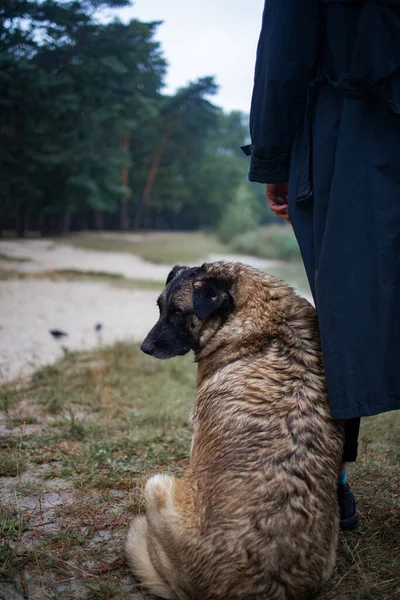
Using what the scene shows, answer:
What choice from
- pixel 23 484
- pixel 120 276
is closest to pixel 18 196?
pixel 120 276

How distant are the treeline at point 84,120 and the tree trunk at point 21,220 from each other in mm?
15

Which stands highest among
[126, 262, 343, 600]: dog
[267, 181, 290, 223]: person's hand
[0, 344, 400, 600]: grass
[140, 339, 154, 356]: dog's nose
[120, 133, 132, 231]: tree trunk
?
[120, 133, 132, 231]: tree trunk

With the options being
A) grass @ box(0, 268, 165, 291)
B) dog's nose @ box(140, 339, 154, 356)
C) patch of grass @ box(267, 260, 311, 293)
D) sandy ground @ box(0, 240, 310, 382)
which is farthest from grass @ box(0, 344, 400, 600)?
patch of grass @ box(267, 260, 311, 293)

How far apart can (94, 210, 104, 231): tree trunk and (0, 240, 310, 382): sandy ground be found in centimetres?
51

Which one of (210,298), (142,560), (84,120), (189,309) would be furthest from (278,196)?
(84,120)

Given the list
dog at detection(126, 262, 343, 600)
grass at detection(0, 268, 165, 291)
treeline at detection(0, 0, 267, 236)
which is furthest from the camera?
grass at detection(0, 268, 165, 291)

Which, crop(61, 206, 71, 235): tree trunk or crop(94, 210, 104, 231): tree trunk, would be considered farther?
crop(94, 210, 104, 231): tree trunk

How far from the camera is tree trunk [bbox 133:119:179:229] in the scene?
973cm

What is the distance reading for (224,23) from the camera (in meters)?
6.16

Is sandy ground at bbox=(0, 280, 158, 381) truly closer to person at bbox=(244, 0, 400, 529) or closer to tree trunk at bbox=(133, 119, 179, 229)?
tree trunk at bbox=(133, 119, 179, 229)

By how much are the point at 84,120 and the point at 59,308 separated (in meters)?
2.89

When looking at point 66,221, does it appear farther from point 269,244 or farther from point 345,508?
point 269,244

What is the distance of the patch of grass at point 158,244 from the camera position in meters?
8.78

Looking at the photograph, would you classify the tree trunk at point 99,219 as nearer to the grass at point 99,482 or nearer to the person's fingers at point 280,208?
the grass at point 99,482
